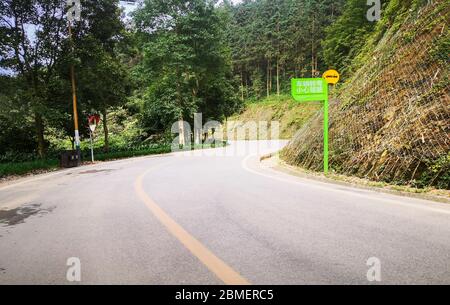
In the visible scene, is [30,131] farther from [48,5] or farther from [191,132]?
[191,132]

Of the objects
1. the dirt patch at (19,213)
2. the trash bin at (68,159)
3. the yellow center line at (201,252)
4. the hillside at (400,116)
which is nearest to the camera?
the yellow center line at (201,252)

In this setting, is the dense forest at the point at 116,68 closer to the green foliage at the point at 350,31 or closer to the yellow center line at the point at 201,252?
the green foliage at the point at 350,31

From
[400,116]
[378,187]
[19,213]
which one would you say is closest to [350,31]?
[400,116]

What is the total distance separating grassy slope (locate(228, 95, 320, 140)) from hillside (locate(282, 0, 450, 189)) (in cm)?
3176

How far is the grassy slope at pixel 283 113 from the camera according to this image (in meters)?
46.1

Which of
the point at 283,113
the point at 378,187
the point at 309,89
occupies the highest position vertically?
the point at 309,89

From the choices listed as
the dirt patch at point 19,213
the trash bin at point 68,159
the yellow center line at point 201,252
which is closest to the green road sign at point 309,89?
the yellow center line at point 201,252

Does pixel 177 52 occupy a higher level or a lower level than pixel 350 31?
lower

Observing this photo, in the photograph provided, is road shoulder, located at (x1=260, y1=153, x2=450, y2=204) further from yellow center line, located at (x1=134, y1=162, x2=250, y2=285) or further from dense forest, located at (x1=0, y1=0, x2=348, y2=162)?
dense forest, located at (x1=0, y1=0, x2=348, y2=162)

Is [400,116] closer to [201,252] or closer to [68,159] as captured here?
[201,252]

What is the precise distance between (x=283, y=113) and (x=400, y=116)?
4224cm

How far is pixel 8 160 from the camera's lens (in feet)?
73.7

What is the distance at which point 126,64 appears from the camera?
31.9 metres

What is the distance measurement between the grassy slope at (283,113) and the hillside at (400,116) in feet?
104
